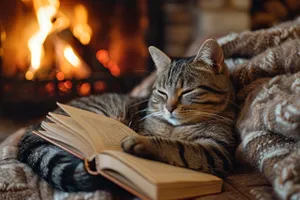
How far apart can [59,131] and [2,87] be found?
54.6 inches

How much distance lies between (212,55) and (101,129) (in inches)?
16.0

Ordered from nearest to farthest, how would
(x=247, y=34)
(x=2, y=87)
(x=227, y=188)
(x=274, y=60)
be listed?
(x=227, y=188), (x=274, y=60), (x=247, y=34), (x=2, y=87)

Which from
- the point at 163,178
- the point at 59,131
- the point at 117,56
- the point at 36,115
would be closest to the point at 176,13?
the point at 117,56

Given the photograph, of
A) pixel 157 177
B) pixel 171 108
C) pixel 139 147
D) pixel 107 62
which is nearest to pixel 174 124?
pixel 171 108

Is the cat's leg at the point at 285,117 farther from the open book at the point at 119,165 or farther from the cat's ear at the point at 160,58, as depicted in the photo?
the cat's ear at the point at 160,58

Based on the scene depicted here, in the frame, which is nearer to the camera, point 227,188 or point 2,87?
point 227,188

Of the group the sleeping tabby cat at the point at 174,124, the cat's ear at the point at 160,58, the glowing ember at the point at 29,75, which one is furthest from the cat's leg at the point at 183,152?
the glowing ember at the point at 29,75

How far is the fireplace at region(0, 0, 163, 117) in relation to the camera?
2.26 meters

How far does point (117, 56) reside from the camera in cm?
246

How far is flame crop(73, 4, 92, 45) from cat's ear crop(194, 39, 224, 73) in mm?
1221

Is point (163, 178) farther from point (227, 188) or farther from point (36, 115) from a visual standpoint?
point (36, 115)

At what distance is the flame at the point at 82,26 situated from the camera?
2341mm

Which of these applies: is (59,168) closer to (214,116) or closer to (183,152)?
(183,152)

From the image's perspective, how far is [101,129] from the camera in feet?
3.31
